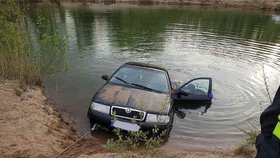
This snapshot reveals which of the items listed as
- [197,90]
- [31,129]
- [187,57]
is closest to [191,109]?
[197,90]

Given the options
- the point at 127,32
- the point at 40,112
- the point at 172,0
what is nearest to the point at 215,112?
the point at 40,112

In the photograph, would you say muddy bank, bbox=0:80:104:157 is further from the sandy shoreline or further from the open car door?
the open car door

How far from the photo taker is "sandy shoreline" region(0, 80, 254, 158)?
223 inches

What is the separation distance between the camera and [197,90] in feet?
32.7

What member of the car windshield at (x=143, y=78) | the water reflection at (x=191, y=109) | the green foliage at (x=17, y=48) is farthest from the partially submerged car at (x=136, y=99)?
the green foliage at (x=17, y=48)

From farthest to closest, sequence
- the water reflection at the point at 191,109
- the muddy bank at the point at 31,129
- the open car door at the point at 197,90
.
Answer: the open car door at the point at 197,90 < the water reflection at the point at 191,109 < the muddy bank at the point at 31,129

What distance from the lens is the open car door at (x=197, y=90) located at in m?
9.70

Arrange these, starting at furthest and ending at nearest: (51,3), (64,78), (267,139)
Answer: (51,3) → (64,78) → (267,139)

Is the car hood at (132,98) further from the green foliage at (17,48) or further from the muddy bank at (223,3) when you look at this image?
the muddy bank at (223,3)

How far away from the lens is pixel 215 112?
986 cm

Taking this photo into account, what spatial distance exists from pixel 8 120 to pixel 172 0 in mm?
35066

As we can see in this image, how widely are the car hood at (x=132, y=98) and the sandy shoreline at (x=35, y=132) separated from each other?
1.00m

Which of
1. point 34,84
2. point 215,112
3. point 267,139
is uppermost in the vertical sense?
point 267,139

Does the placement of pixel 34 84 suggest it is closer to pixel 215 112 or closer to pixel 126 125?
pixel 126 125
